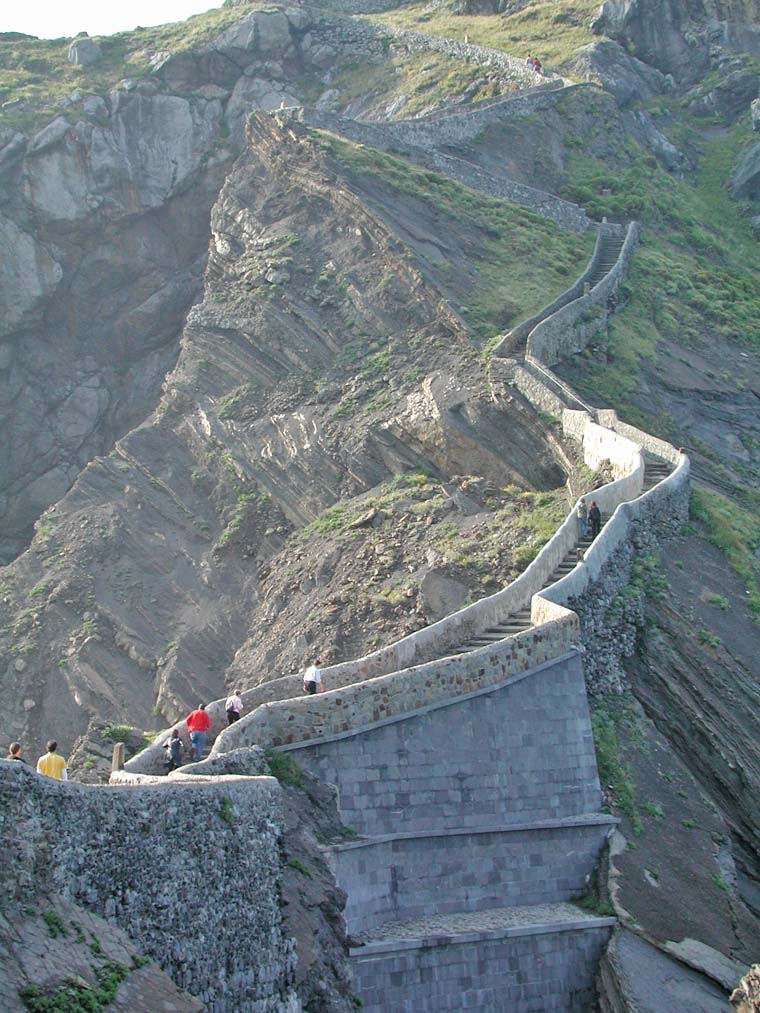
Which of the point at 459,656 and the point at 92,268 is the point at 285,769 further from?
the point at 92,268

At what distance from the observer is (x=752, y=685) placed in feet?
81.5

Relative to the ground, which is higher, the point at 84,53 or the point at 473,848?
the point at 84,53

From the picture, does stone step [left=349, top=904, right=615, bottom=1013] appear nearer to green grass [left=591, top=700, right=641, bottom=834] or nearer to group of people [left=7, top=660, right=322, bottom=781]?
green grass [left=591, top=700, right=641, bottom=834]

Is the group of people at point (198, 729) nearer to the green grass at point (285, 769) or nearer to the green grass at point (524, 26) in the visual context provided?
the green grass at point (285, 769)

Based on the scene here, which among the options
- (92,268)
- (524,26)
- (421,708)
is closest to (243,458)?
(92,268)

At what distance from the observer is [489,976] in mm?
19109

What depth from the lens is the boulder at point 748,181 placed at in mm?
57250

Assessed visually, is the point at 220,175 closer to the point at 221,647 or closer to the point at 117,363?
the point at 117,363

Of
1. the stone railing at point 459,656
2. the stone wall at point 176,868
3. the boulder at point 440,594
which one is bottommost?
the boulder at point 440,594

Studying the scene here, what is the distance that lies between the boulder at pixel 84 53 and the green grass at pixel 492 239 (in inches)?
649

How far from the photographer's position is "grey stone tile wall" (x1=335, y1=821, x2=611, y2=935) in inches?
742

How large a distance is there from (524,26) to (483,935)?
53857 mm

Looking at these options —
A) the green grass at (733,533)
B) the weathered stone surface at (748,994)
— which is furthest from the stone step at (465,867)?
the green grass at (733,533)

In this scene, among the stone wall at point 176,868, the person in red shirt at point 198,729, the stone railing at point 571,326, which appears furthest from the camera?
the stone railing at point 571,326
